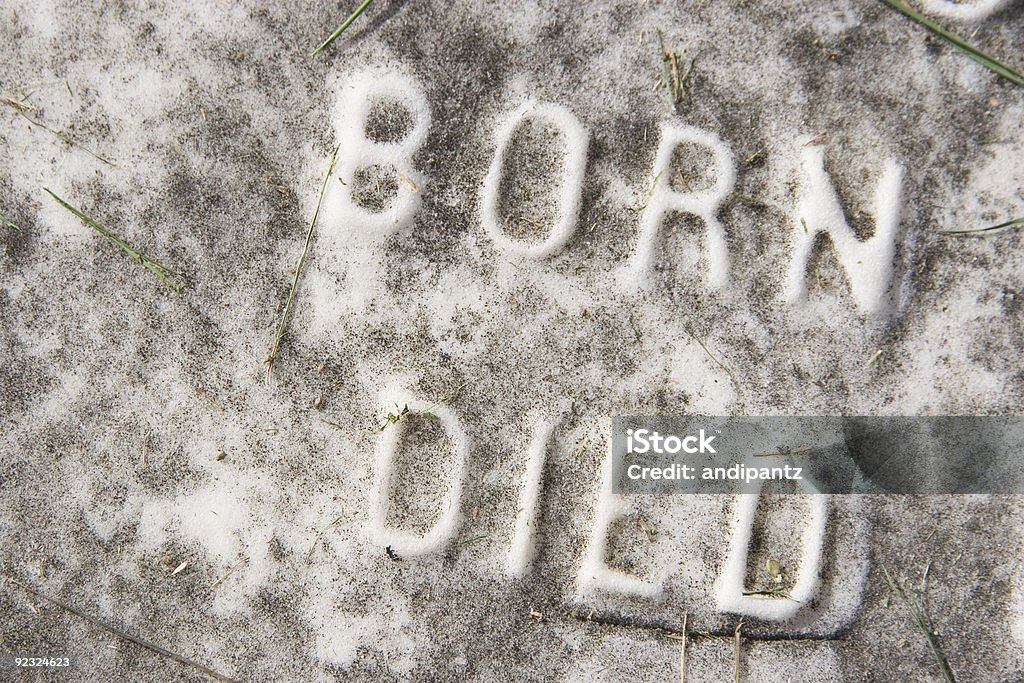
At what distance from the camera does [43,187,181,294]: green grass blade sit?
1796mm

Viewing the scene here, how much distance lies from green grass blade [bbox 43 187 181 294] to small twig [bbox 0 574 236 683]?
38.4 inches

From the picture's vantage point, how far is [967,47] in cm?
168

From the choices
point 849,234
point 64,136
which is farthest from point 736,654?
point 64,136

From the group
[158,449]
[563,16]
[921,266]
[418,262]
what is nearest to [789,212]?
[921,266]

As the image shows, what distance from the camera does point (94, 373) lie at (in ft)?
5.97

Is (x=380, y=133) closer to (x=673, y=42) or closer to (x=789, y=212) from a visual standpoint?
(x=673, y=42)

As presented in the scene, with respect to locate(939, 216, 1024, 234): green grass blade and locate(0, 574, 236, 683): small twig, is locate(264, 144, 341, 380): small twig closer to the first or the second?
locate(0, 574, 236, 683): small twig

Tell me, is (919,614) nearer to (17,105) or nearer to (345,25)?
(345,25)

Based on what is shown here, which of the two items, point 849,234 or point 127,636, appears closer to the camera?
point 849,234

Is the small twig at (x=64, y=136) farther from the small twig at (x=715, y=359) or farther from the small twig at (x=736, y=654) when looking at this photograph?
the small twig at (x=736, y=654)

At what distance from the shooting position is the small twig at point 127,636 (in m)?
1.81

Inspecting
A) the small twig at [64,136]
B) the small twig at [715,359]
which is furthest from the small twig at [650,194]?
the small twig at [64,136]

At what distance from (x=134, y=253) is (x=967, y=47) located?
92.3 inches

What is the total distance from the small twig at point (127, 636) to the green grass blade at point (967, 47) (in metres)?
2.62
